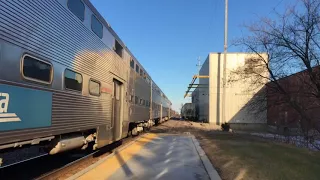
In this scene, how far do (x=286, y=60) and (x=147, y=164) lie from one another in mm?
10606

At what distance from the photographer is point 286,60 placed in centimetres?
1680

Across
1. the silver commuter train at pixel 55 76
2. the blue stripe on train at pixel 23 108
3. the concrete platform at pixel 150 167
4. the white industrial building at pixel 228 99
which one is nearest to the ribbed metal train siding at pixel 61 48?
the silver commuter train at pixel 55 76

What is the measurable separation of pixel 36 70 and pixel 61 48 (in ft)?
4.09

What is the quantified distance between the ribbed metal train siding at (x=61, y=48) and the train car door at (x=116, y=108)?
3.74ft

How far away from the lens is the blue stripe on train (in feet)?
15.3

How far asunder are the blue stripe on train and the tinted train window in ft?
2.90

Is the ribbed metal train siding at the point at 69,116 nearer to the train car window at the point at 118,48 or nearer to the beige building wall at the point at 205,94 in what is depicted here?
the train car window at the point at 118,48

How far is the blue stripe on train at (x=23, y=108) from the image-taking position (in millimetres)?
4676

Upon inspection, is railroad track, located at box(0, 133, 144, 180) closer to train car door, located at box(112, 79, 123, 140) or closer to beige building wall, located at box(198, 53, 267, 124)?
train car door, located at box(112, 79, 123, 140)

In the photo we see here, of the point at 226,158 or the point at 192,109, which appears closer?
the point at 226,158

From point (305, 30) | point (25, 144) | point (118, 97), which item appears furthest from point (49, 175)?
→ point (305, 30)

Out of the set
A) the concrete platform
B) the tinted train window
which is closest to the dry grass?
the concrete platform

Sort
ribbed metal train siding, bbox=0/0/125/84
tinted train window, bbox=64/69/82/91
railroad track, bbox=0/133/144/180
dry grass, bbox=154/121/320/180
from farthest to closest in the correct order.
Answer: dry grass, bbox=154/121/320/180, railroad track, bbox=0/133/144/180, tinted train window, bbox=64/69/82/91, ribbed metal train siding, bbox=0/0/125/84

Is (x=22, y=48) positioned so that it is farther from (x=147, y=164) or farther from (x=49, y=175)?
(x=147, y=164)
